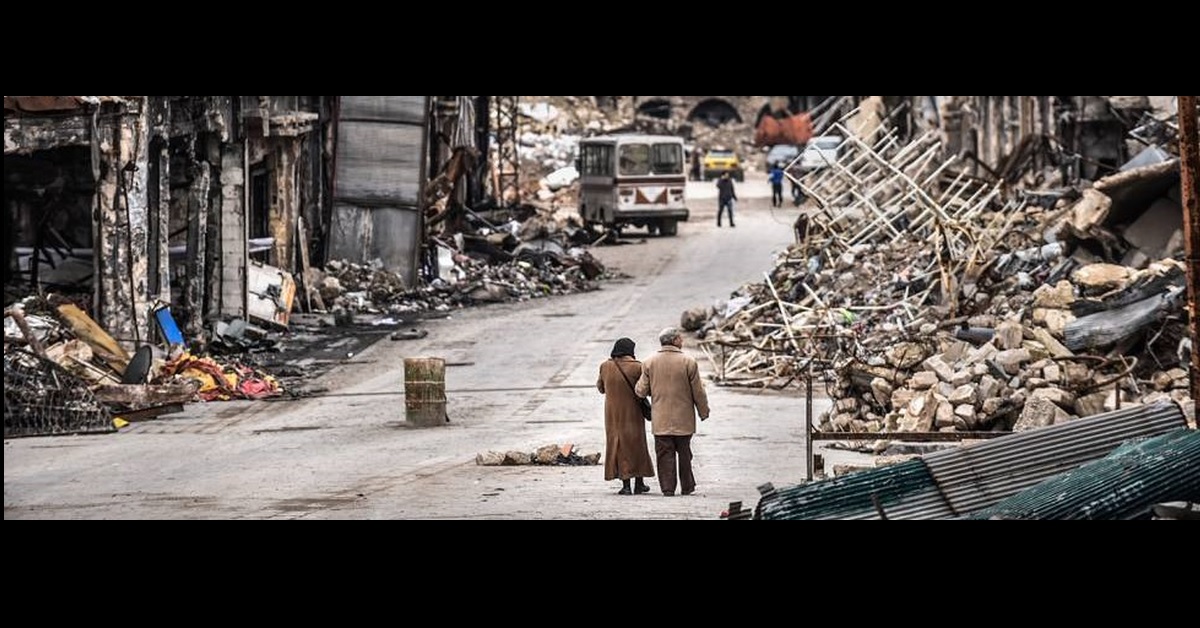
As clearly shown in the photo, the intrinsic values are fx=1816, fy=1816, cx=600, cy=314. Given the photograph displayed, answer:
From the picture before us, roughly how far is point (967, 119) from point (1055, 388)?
24239 mm

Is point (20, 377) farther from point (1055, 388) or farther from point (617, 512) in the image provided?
point (1055, 388)

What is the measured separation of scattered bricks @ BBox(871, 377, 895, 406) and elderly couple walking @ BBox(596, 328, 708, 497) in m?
3.96

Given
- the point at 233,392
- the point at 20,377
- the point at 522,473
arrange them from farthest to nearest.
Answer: the point at 233,392, the point at 20,377, the point at 522,473

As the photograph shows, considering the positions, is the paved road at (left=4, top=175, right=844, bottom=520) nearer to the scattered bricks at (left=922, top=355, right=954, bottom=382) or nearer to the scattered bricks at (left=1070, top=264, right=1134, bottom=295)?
the scattered bricks at (left=922, top=355, right=954, bottom=382)

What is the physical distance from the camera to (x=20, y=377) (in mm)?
16750

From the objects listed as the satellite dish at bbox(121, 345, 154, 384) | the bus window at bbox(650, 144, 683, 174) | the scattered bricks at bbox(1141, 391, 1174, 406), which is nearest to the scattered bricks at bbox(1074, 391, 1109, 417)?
the scattered bricks at bbox(1141, 391, 1174, 406)

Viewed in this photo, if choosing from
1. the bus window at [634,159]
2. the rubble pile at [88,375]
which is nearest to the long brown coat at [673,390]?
the rubble pile at [88,375]

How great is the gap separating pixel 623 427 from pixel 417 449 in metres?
3.66

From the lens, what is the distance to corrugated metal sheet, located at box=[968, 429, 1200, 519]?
8.68m

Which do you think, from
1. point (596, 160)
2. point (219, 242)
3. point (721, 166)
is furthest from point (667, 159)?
point (721, 166)

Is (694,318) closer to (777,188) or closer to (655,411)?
(655,411)

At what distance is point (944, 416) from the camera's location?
1465 cm
